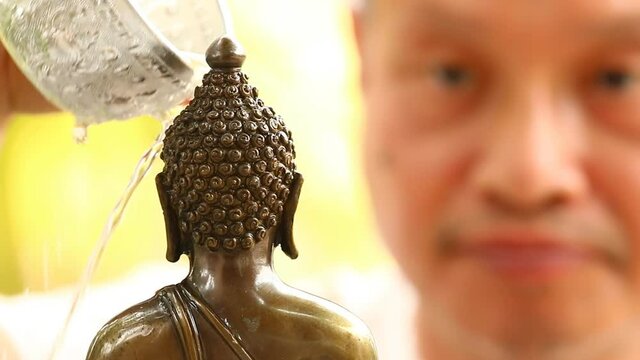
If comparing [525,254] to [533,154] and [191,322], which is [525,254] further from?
[191,322]

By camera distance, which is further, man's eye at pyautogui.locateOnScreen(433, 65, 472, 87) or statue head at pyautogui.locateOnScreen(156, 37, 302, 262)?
man's eye at pyautogui.locateOnScreen(433, 65, 472, 87)

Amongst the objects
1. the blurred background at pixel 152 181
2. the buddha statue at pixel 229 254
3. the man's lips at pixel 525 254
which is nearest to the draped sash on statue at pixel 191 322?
the buddha statue at pixel 229 254

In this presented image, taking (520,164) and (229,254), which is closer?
(229,254)

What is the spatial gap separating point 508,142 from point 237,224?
433mm

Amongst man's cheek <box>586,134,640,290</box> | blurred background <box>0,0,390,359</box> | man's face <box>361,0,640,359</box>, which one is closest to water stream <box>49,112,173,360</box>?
blurred background <box>0,0,390,359</box>

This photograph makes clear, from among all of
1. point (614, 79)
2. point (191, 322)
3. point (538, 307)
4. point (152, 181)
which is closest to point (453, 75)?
point (614, 79)

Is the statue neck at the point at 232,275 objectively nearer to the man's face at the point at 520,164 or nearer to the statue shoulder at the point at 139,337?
the statue shoulder at the point at 139,337

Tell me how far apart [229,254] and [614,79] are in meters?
0.52

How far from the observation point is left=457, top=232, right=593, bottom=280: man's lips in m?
0.90

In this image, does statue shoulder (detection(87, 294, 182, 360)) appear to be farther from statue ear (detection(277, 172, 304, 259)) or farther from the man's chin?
the man's chin

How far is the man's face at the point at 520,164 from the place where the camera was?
880 mm

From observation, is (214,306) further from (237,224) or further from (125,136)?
(125,136)

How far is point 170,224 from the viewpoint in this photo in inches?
22.4

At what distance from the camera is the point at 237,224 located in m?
0.54
